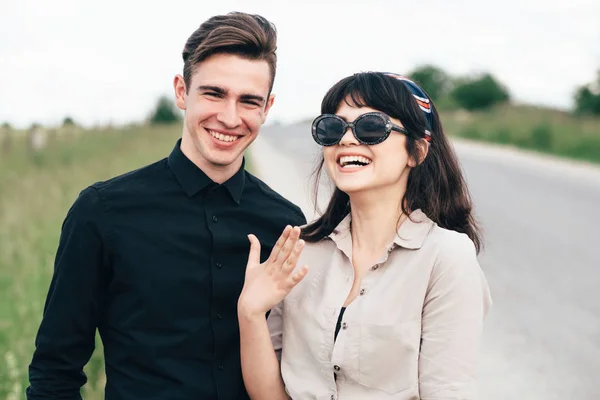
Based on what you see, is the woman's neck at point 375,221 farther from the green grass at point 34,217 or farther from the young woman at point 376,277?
the green grass at point 34,217

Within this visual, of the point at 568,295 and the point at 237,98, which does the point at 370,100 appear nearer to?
the point at 237,98

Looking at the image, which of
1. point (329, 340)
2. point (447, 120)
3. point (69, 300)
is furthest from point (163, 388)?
point (447, 120)

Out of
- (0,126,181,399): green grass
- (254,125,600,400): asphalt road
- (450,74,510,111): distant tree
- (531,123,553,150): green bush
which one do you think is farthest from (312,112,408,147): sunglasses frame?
(450,74,510,111): distant tree

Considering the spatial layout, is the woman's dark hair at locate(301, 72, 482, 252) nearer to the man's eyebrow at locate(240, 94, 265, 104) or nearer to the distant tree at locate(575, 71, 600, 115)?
the man's eyebrow at locate(240, 94, 265, 104)

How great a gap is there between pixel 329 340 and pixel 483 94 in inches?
1849

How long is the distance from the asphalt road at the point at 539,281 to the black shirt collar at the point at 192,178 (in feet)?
1.96

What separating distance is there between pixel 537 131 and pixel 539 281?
58.2 feet

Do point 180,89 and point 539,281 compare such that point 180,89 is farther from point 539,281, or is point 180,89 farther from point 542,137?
point 542,137

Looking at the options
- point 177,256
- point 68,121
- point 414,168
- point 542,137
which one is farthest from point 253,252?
point 68,121

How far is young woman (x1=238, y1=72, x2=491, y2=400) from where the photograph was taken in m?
2.37

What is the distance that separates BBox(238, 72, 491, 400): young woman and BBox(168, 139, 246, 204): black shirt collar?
32 cm

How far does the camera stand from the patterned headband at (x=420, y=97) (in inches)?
104

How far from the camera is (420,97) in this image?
2668mm

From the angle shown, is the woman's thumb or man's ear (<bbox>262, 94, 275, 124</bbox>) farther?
man's ear (<bbox>262, 94, 275, 124</bbox>)
